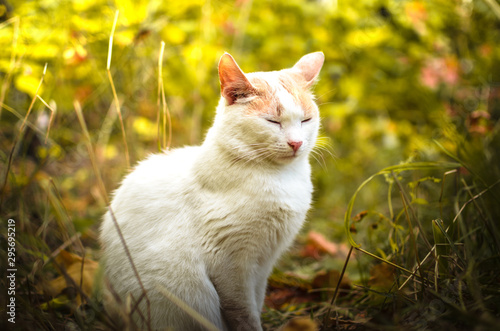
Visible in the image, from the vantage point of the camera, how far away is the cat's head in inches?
52.6

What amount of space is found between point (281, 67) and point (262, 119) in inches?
68.7

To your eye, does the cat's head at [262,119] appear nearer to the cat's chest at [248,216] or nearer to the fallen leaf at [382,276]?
the cat's chest at [248,216]

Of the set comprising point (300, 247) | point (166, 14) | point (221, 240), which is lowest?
point (300, 247)

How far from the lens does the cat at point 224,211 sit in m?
1.25

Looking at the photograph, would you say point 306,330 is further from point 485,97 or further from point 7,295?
point 485,97

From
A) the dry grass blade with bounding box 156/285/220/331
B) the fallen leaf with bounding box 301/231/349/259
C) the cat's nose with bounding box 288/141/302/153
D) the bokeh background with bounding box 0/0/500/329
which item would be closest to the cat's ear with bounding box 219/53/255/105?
the cat's nose with bounding box 288/141/302/153

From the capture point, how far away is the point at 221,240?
51.0 inches

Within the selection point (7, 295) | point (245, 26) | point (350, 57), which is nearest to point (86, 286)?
point (7, 295)

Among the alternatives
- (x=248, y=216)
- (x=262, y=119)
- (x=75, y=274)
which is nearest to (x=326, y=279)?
(x=248, y=216)

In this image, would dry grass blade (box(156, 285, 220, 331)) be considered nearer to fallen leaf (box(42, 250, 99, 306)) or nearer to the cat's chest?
the cat's chest

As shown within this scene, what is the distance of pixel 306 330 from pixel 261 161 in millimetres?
667

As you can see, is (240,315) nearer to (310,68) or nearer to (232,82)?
(232,82)

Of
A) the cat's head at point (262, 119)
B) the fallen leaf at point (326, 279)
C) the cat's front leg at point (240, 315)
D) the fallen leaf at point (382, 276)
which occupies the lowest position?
the fallen leaf at point (326, 279)

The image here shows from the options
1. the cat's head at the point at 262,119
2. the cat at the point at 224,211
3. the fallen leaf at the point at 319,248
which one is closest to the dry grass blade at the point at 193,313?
the cat at the point at 224,211
